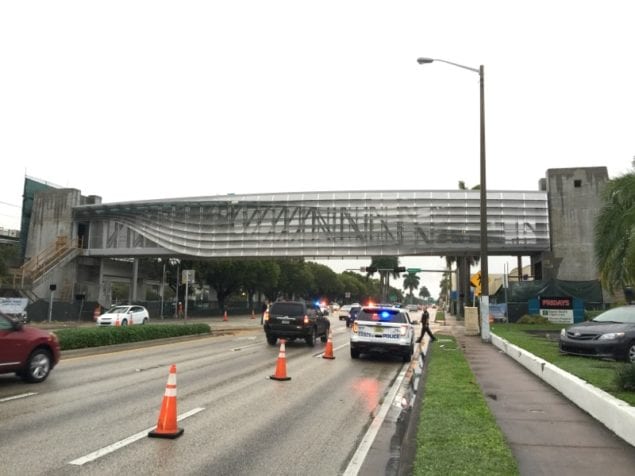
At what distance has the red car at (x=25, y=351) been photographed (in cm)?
1027

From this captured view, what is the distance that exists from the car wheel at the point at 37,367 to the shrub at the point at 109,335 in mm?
5129

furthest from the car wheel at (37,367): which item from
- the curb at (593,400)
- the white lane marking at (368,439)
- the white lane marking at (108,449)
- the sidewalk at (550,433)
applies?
the curb at (593,400)

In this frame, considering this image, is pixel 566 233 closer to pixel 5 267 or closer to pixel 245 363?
pixel 245 363

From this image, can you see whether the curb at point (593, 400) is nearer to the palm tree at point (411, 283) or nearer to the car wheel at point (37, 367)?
the car wheel at point (37, 367)

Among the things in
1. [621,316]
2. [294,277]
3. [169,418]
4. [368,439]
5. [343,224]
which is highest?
[343,224]

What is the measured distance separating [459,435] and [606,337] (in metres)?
8.52

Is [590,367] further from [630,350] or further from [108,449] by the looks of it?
[108,449]

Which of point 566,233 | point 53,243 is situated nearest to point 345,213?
point 566,233

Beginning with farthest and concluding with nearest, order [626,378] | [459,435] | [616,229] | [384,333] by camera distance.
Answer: [384,333] → [616,229] → [626,378] → [459,435]

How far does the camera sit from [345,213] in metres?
40.8

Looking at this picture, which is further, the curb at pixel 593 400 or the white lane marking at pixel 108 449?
the curb at pixel 593 400

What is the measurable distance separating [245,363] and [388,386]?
4772 millimetres

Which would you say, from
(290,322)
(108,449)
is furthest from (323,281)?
(108,449)

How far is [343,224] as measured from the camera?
40781mm
